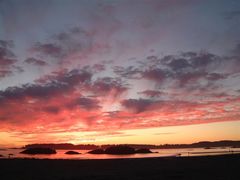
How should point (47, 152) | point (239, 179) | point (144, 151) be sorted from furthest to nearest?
Answer: point (144, 151), point (47, 152), point (239, 179)

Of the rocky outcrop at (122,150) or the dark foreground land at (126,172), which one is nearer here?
the dark foreground land at (126,172)

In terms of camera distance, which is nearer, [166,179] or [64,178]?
[166,179]

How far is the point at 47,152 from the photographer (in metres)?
111

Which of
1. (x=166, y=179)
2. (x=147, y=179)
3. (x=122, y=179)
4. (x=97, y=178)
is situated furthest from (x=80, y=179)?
(x=166, y=179)

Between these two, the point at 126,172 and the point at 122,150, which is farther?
the point at 122,150

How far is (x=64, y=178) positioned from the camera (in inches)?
1059

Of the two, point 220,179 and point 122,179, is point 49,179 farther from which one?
point 220,179

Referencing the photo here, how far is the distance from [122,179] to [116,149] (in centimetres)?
8847

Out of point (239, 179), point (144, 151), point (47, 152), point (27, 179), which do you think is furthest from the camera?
point (144, 151)

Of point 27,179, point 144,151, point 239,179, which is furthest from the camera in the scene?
point 144,151

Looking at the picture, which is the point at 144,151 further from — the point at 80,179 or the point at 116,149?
the point at 80,179

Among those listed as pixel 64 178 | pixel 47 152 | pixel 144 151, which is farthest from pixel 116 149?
pixel 64 178

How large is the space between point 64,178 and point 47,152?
88.3 meters

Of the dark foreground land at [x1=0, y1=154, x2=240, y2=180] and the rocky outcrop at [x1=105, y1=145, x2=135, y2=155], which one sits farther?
the rocky outcrop at [x1=105, y1=145, x2=135, y2=155]
